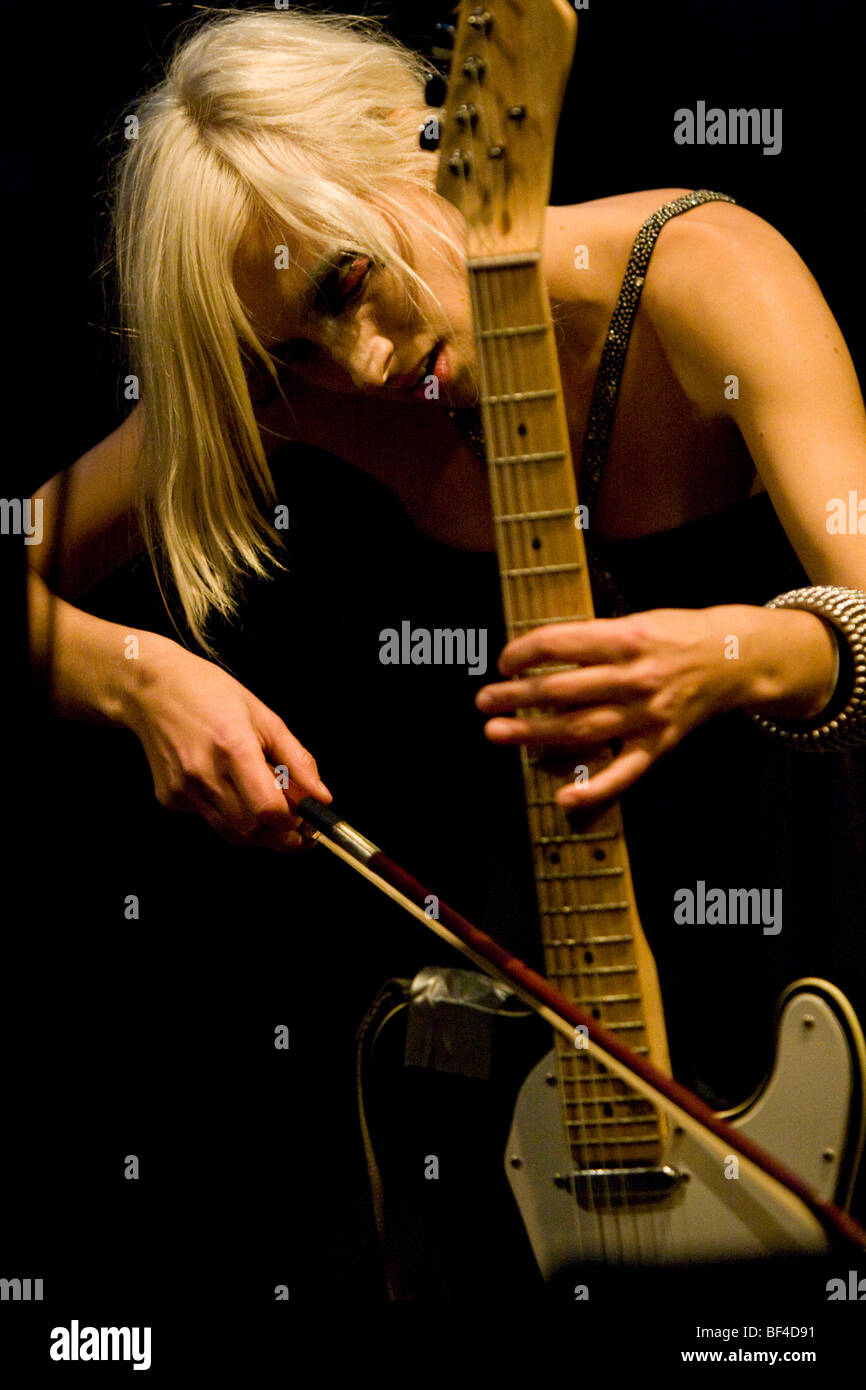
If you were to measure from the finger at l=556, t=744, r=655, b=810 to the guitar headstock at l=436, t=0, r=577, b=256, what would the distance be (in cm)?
36

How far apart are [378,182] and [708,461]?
1.32 feet

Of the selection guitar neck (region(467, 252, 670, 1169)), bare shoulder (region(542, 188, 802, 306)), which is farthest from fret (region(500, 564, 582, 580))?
bare shoulder (region(542, 188, 802, 306))

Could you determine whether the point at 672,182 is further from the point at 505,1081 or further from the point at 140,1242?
the point at 140,1242

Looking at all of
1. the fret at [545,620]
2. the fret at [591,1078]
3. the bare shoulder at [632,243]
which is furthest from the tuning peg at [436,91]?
the fret at [591,1078]

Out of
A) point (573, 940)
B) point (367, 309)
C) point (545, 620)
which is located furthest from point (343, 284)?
point (573, 940)

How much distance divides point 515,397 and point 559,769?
0.27 m

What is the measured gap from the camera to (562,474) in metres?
0.85

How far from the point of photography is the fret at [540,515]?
0.85 meters

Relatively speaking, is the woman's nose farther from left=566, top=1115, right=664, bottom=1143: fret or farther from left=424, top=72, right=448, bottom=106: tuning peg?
left=566, top=1115, right=664, bottom=1143: fret

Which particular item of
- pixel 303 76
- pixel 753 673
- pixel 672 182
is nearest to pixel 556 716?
pixel 753 673

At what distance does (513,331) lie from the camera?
2.78 feet

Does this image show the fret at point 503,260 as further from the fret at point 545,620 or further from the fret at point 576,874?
the fret at point 576,874

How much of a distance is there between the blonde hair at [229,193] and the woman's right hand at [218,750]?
0.08m
